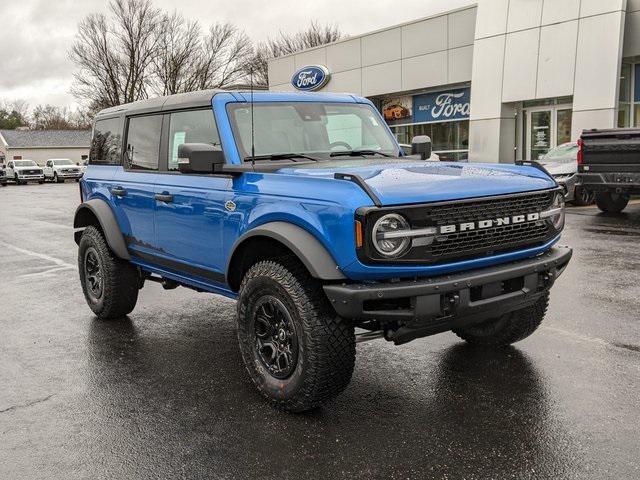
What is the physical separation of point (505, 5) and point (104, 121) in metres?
19.0

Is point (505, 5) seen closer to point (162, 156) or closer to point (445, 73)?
point (445, 73)

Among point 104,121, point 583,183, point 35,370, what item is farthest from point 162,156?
point 583,183

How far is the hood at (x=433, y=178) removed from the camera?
11.5ft

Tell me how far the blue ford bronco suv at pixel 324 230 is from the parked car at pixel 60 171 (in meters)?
43.6

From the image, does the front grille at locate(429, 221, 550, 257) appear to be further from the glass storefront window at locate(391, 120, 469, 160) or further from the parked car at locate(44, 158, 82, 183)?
the parked car at locate(44, 158, 82, 183)

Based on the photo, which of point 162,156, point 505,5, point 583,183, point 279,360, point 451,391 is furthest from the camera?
point 505,5

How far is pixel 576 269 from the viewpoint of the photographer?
315 inches

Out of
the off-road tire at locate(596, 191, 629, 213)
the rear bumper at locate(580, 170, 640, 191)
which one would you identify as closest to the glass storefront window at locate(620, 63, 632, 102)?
the off-road tire at locate(596, 191, 629, 213)

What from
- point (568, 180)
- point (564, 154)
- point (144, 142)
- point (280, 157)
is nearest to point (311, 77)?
point (564, 154)

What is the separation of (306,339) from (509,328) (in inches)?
74.7

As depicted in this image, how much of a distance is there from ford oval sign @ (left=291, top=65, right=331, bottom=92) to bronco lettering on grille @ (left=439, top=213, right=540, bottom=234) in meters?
26.8

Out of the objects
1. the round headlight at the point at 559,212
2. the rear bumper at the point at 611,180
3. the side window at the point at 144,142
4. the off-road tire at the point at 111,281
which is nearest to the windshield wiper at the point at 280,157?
the side window at the point at 144,142

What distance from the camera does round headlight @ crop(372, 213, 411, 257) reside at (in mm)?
3405

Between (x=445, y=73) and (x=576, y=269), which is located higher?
(x=445, y=73)
